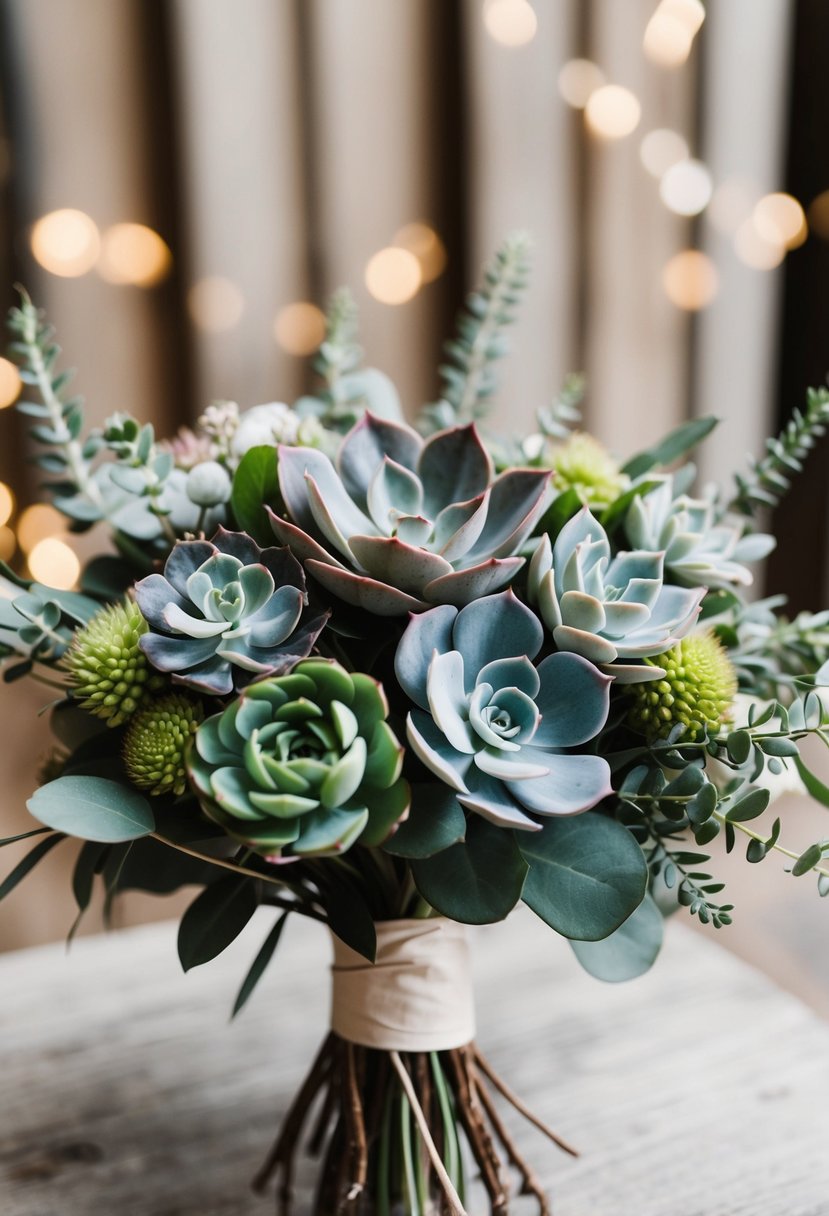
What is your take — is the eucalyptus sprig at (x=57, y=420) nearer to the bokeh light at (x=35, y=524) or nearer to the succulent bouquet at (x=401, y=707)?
the succulent bouquet at (x=401, y=707)

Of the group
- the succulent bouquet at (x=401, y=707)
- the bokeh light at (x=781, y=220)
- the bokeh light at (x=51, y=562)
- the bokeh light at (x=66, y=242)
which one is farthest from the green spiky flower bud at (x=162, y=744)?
the bokeh light at (x=781, y=220)

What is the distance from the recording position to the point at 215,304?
115cm

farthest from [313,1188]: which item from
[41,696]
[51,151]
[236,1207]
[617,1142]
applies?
[51,151]

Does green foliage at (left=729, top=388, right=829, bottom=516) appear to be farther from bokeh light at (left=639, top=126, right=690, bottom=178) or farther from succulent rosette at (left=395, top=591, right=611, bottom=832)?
bokeh light at (left=639, top=126, right=690, bottom=178)

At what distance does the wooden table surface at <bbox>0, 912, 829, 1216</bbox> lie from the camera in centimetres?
58

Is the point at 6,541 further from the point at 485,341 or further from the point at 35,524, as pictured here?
the point at 485,341

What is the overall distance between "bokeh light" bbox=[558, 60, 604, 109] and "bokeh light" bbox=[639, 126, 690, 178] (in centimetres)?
9

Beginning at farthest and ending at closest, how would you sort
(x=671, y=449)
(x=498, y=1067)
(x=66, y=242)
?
(x=66, y=242)
(x=498, y=1067)
(x=671, y=449)

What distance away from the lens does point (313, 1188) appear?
0.60m

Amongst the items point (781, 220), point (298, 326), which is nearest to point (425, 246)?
point (298, 326)

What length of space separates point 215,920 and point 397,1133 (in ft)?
0.61

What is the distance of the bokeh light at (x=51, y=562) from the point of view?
111 centimetres

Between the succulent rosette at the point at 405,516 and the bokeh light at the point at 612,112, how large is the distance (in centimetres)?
95

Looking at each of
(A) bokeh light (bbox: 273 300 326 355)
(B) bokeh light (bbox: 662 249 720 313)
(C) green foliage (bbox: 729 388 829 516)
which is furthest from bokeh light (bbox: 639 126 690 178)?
(C) green foliage (bbox: 729 388 829 516)
